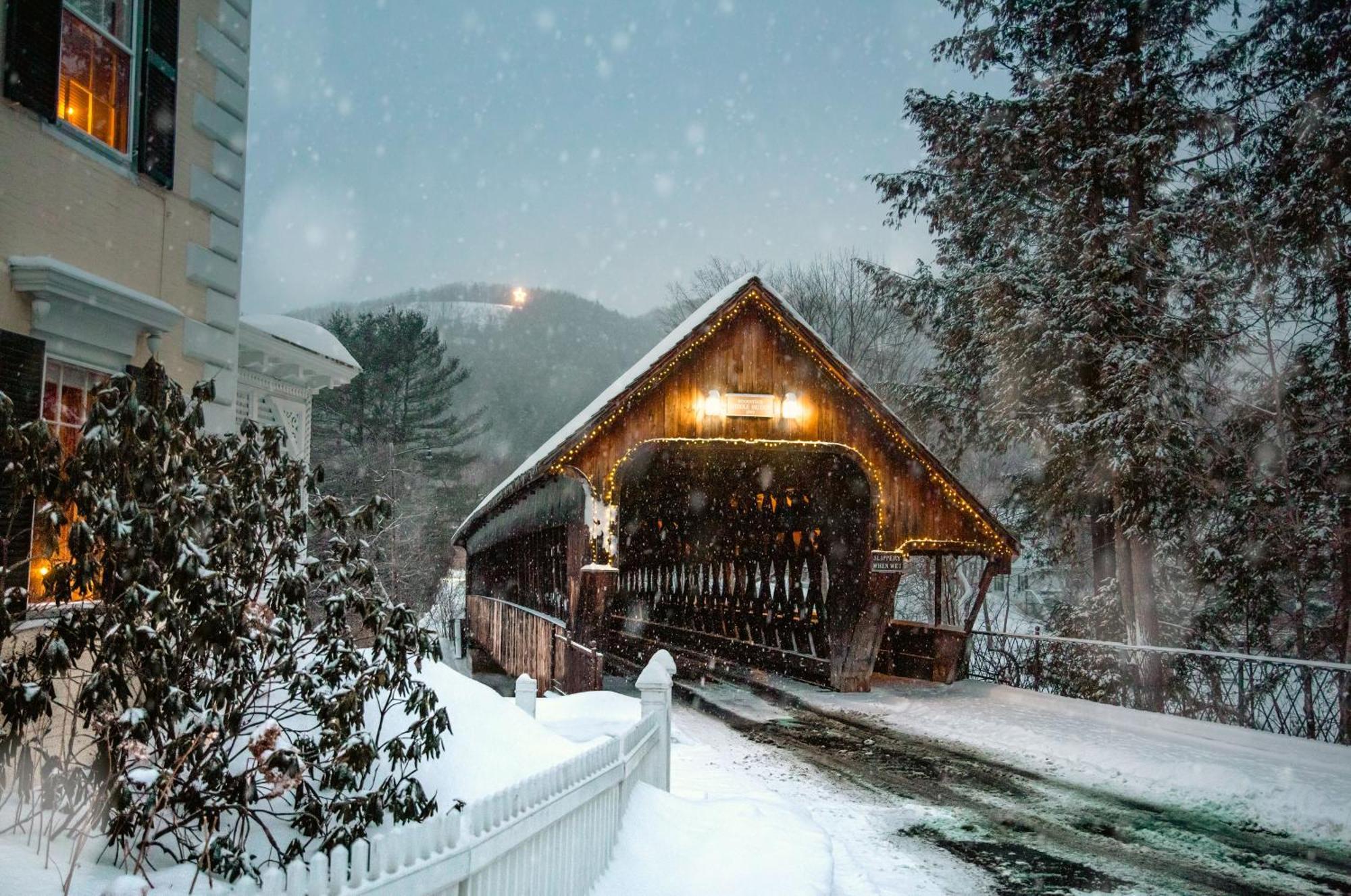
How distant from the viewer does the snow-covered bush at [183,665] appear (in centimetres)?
406

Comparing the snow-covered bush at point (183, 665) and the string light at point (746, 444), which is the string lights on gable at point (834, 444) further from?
the snow-covered bush at point (183, 665)

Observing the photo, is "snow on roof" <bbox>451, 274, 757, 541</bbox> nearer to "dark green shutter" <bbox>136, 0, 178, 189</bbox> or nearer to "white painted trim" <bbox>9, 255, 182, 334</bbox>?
"dark green shutter" <bbox>136, 0, 178, 189</bbox>

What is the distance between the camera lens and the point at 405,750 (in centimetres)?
516

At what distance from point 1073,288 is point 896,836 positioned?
479 inches

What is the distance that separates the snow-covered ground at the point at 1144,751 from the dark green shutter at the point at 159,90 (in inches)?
400

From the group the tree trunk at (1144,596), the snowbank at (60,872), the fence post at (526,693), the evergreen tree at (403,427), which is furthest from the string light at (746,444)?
the evergreen tree at (403,427)

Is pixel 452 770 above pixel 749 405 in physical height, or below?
below

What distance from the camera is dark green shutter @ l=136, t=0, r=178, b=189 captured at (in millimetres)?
6723

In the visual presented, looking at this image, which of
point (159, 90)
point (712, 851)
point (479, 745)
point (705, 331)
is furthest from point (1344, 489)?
point (159, 90)

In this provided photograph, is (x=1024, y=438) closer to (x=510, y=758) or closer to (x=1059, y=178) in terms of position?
(x=1059, y=178)

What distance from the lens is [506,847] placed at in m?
3.84

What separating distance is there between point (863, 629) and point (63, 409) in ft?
41.6

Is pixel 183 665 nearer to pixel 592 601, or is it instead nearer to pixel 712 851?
pixel 712 851

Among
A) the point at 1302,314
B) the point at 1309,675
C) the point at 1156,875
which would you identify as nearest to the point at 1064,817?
the point at 1156,875
